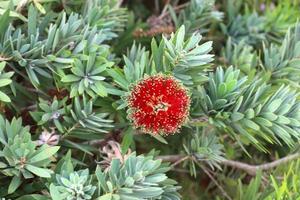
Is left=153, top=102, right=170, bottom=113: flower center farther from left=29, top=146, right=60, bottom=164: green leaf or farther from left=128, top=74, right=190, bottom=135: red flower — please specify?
left=29, top=146, right=60, bottom=164: green leaf

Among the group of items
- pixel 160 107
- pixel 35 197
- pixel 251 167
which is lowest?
pixel 251 167

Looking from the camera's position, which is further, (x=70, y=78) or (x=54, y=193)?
(x=70, y=78)

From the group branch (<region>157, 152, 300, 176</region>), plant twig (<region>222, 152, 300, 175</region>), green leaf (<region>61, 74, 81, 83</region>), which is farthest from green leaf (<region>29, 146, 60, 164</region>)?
plant twig (<region>222, 152, 300, 175</region>)

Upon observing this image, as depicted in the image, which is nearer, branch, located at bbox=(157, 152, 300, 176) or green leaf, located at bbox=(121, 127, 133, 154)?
green leaf, located at bbox=(121, 127, 133, 154)

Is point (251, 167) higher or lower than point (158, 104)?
lower

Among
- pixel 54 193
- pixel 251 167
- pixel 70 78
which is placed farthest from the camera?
pixel 251 167

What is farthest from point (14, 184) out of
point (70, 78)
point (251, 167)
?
point (251, 167)

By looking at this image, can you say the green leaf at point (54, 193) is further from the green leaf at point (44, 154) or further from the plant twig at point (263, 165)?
the plant twig at point (263, 165)

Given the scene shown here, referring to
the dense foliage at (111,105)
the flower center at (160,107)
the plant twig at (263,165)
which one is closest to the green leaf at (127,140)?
the dense foliage at (111,105)

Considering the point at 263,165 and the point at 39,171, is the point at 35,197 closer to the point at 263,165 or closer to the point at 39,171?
the point at 39,171

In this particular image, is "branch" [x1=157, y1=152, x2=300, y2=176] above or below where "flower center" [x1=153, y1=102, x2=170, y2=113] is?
below
